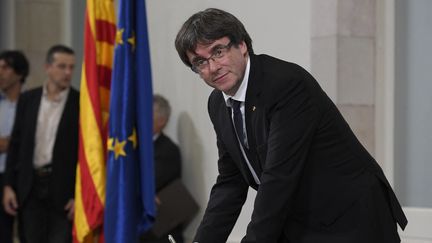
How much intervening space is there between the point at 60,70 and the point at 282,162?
4103mm

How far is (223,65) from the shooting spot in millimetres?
2992

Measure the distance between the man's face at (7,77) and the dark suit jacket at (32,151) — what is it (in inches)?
19.0

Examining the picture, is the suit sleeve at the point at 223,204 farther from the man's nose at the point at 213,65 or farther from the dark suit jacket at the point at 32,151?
the dark suit jacket at the point at 32,151

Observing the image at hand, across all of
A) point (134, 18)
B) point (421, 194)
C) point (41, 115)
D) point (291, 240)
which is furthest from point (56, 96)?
point (291, 240)

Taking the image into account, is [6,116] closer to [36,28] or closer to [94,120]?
[94,120]

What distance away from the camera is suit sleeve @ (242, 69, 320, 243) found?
293 cm

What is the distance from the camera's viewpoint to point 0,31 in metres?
9.66

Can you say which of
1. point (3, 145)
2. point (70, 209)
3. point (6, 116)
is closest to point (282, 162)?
point (70, 209)

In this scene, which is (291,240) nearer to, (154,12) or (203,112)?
(203,112)

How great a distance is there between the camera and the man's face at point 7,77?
7.31 meters

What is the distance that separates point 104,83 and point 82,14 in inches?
125

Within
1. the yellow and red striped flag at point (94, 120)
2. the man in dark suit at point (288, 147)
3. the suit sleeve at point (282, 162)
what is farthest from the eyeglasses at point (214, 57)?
the yellow and red striped flag at point (94, 120)

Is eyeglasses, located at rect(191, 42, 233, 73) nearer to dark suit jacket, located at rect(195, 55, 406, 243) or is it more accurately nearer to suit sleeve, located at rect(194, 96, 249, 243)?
dark suit jacket, located at rect(195, 55, 406, 243)

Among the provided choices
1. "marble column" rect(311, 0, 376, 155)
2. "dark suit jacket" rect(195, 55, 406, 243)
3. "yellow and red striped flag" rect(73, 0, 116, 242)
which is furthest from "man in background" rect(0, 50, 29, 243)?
"dark suit jacket" rect(195, 55, 406, 243)
